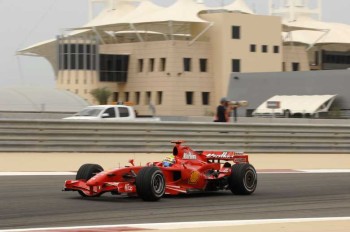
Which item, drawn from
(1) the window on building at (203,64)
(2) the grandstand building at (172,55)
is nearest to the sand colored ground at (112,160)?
(2) the grandstand building at (172,55)

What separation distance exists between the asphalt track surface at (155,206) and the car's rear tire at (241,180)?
0.55ft

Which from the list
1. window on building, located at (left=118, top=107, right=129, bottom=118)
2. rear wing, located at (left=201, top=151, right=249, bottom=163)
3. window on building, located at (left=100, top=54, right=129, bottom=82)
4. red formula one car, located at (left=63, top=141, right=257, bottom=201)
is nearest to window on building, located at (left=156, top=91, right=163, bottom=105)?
window on building, located at (left=100, top=54, right=129, bottom=82)

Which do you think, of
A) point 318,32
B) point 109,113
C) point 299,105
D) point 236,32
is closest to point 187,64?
point 236,32

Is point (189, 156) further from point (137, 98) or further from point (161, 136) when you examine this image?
point (137, 98)

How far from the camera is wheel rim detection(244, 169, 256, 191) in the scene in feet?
44.0

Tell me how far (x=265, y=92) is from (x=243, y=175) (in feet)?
202

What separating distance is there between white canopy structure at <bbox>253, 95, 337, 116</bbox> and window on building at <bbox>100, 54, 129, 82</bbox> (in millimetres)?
29498

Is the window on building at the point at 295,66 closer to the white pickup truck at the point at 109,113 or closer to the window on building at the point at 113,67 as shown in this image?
the window on building at the point at 113,67

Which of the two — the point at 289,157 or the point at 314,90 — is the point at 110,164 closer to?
the point at 289,157

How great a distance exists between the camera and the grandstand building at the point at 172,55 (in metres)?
93.6

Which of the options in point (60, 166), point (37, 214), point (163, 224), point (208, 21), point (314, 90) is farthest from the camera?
point (208, 21)

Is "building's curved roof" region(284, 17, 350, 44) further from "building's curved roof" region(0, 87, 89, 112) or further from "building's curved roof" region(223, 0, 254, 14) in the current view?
"building's curved roof" region(0, 87, 89, 112)

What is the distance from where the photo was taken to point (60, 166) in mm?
19219

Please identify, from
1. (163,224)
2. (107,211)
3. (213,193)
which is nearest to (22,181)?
(213,193)
